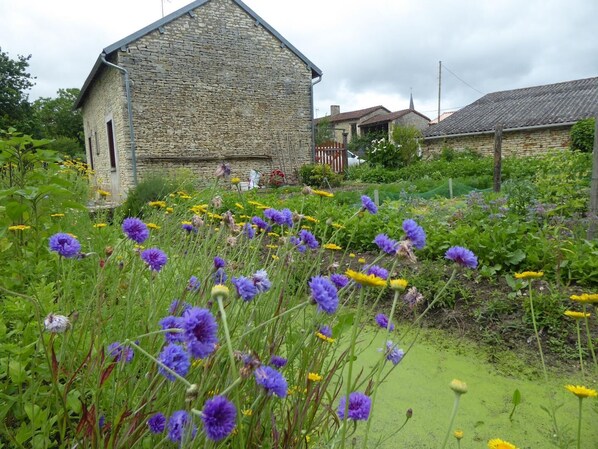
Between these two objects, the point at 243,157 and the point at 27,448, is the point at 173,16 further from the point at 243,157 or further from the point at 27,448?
the point at 27,448

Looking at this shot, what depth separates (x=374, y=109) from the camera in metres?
41.2

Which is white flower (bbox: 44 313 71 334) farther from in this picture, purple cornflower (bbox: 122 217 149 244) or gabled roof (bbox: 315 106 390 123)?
gabled roof (bbox: 315 106 390 123)

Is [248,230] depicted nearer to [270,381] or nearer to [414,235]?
[414,235]

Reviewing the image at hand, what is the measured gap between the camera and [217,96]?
1126 cm

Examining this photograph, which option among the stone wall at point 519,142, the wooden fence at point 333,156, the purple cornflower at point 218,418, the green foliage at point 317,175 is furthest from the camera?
the stone wall at point 519,142

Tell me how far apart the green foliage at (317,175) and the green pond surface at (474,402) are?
9358mm

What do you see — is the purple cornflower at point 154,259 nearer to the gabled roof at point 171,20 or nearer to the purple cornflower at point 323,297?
the purple cornflower at point 323,297

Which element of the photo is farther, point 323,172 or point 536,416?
point 323,172

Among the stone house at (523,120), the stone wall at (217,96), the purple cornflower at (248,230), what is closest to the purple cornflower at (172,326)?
the purple cornflower at (248,230)

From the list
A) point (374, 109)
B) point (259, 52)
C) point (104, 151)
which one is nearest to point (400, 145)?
point (259, 52)

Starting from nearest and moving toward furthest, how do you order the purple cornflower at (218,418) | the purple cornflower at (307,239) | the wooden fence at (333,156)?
the purple cornflower at (218,418)
the purple cornflower at (307,239)
the wooden fence at (333,156)

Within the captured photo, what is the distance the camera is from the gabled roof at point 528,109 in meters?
16.0

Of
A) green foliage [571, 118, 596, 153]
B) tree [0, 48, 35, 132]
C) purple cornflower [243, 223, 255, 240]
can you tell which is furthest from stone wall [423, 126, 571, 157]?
tree [0, 48, 35, 132]

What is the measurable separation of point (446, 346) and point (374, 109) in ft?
136
